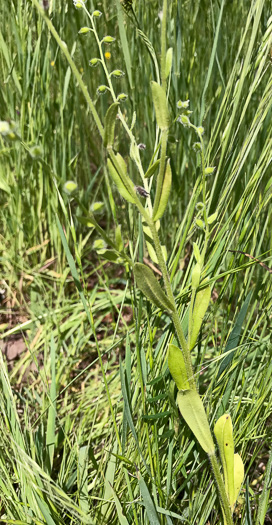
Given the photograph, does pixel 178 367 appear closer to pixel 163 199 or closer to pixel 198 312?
pixel 198 312

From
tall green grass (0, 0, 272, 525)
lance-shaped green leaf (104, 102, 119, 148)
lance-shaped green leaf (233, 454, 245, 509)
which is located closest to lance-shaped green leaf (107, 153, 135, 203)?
lance-shaped green leaf (104, 102, 119, 148)

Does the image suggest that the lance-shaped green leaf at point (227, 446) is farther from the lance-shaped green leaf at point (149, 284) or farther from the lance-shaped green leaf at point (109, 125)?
the lance-shaped green leaf at point (109, 125)

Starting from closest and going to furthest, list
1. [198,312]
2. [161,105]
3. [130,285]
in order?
[161,105]
[198,312]
[130,285]

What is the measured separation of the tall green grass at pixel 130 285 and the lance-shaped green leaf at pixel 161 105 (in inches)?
6.8

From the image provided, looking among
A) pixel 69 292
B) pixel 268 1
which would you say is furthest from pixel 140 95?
pixel 69 292

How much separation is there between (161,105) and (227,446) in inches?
17.6

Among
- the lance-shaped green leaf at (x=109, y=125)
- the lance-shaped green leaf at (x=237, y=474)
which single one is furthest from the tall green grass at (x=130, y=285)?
the lance-shaped green leaf at (x=109, y=125)

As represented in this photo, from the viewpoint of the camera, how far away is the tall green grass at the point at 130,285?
28.1 inches

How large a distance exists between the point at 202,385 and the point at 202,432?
16.1 inches

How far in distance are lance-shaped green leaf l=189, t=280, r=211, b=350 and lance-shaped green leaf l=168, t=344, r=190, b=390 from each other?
0.12 feet

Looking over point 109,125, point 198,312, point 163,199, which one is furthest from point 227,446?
point 109,125

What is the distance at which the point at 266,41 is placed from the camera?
0.69 m

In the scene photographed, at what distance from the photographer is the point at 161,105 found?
21.8 inches

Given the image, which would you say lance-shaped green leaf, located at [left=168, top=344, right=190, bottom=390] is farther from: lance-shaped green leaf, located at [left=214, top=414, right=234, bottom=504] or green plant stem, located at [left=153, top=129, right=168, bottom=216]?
green plant stem, located at [left=153, top=129, right=168, bottom=216]
